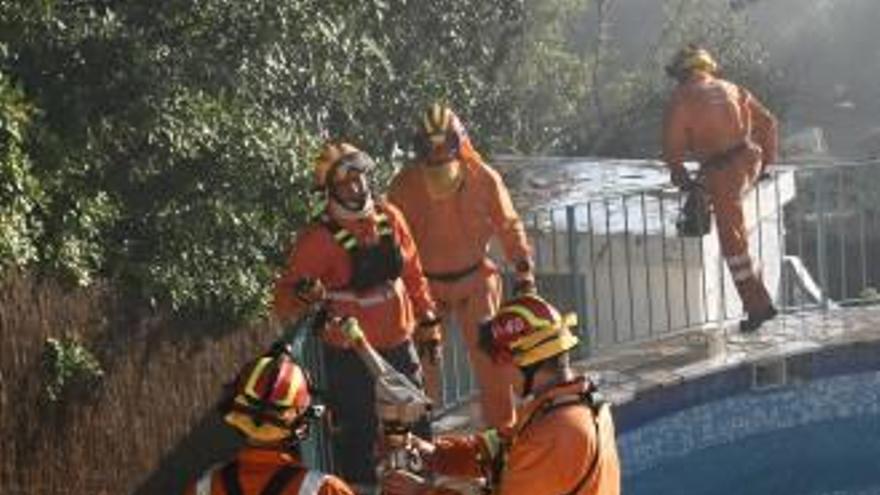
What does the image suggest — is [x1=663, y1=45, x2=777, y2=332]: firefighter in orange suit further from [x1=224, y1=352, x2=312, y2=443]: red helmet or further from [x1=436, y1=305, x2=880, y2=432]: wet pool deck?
[x1=224, y1=352, x2=312, y2=443]: red helmet

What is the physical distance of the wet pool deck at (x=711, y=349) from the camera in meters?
10.5

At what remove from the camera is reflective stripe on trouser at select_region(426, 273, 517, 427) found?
885 centimetres

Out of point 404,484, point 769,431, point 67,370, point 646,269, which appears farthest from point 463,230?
point 646,269

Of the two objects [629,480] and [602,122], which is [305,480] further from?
[602,122]

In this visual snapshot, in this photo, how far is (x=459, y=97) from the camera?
513 inches

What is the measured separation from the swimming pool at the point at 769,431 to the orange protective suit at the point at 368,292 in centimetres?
267

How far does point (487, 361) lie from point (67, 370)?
2.30 m

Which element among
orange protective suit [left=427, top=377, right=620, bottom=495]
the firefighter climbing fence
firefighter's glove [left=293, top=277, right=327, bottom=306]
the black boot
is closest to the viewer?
orange protective suit [left=427, top=377, right=620, bottom=495]

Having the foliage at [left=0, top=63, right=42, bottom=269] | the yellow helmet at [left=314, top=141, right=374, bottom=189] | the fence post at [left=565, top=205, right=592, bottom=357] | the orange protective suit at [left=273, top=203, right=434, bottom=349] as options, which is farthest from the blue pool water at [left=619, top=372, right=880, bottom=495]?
the foliage at [left=0, top=63, right=42, bottom=269]

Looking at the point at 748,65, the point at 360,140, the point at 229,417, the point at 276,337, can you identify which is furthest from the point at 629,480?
the point at 748,65

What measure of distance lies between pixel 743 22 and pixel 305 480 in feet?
97.4

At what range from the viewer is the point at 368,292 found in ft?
26.5

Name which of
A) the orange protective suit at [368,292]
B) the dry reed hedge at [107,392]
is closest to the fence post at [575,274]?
the dry reed hedge at [107,392]

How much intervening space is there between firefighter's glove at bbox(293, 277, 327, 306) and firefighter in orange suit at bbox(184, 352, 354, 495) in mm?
2439
